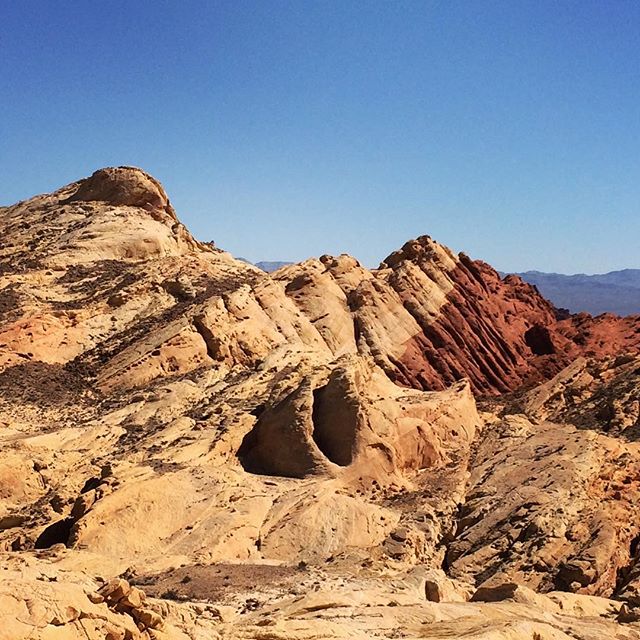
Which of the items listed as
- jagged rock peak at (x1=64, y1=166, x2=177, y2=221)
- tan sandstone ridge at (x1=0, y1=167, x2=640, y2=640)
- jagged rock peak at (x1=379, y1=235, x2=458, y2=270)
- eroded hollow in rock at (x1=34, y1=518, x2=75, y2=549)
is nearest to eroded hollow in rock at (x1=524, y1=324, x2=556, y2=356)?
jagged rock peak at (x1=379, y1=235, x2=458, y2=270)

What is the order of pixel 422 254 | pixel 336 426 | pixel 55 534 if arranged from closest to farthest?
pixel 55 534
pixel 336 426
pixel 422 254

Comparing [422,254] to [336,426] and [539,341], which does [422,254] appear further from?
[336,426]

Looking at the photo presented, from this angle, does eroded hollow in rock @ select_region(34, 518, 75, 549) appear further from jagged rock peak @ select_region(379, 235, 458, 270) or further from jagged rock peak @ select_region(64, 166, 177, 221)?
jagged rock peak @ select_region(379, 235, 458, 270)

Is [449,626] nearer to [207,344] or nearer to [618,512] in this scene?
[618,512]

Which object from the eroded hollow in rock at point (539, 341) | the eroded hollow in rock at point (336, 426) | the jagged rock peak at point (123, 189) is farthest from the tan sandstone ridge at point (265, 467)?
the eroded hollow in rock at point (539, 341)

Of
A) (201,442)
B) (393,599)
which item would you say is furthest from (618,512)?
(201,442)

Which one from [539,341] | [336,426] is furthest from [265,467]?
[539,341]

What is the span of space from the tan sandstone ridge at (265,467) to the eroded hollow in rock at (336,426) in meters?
0.08

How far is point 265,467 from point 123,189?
1086 inches

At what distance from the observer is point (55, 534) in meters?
23.0

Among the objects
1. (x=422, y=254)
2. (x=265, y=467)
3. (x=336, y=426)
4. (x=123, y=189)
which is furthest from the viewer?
(x=422, y=254)

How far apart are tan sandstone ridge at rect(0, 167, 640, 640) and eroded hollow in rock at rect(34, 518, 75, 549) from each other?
0.28ft

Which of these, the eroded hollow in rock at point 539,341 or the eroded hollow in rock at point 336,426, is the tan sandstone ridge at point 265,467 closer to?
the eroded hollow in rock at point 336,426

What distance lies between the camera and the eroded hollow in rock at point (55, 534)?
22.8 meters
